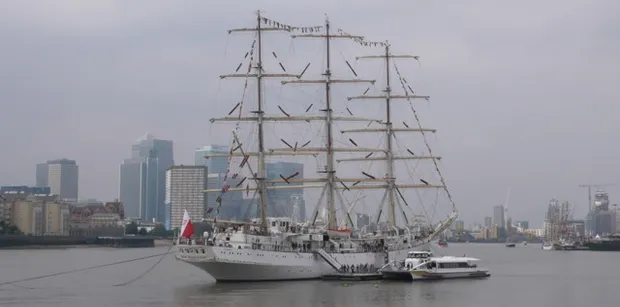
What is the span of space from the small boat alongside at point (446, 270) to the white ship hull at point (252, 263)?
862cm

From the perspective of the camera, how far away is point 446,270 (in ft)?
320

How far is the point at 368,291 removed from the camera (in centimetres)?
8256

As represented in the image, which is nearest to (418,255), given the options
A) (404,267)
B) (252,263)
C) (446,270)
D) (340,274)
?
(404,267)

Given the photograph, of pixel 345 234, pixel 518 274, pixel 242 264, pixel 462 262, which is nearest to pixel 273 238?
pixel 242 264

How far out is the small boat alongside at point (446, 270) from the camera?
95.2 meters

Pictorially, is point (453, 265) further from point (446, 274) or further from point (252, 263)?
point (252, 263)

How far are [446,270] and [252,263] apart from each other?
20491 mm

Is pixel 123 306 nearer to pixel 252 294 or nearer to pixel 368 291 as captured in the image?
pixel 252 294

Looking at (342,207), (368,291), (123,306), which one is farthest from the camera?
(342,207)

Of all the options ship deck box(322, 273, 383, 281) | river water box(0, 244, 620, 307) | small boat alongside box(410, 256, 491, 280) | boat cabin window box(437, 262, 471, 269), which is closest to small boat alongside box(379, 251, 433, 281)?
small boat alongside box(410, 256, 491, 280)

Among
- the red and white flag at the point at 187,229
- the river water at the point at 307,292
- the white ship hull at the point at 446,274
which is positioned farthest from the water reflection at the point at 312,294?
the red and white flag at the point at 187,229

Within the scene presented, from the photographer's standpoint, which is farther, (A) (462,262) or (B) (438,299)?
(A) (462,262)

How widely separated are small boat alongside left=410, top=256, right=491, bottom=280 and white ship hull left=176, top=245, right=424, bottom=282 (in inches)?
339

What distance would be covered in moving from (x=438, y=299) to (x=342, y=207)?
3421cm
